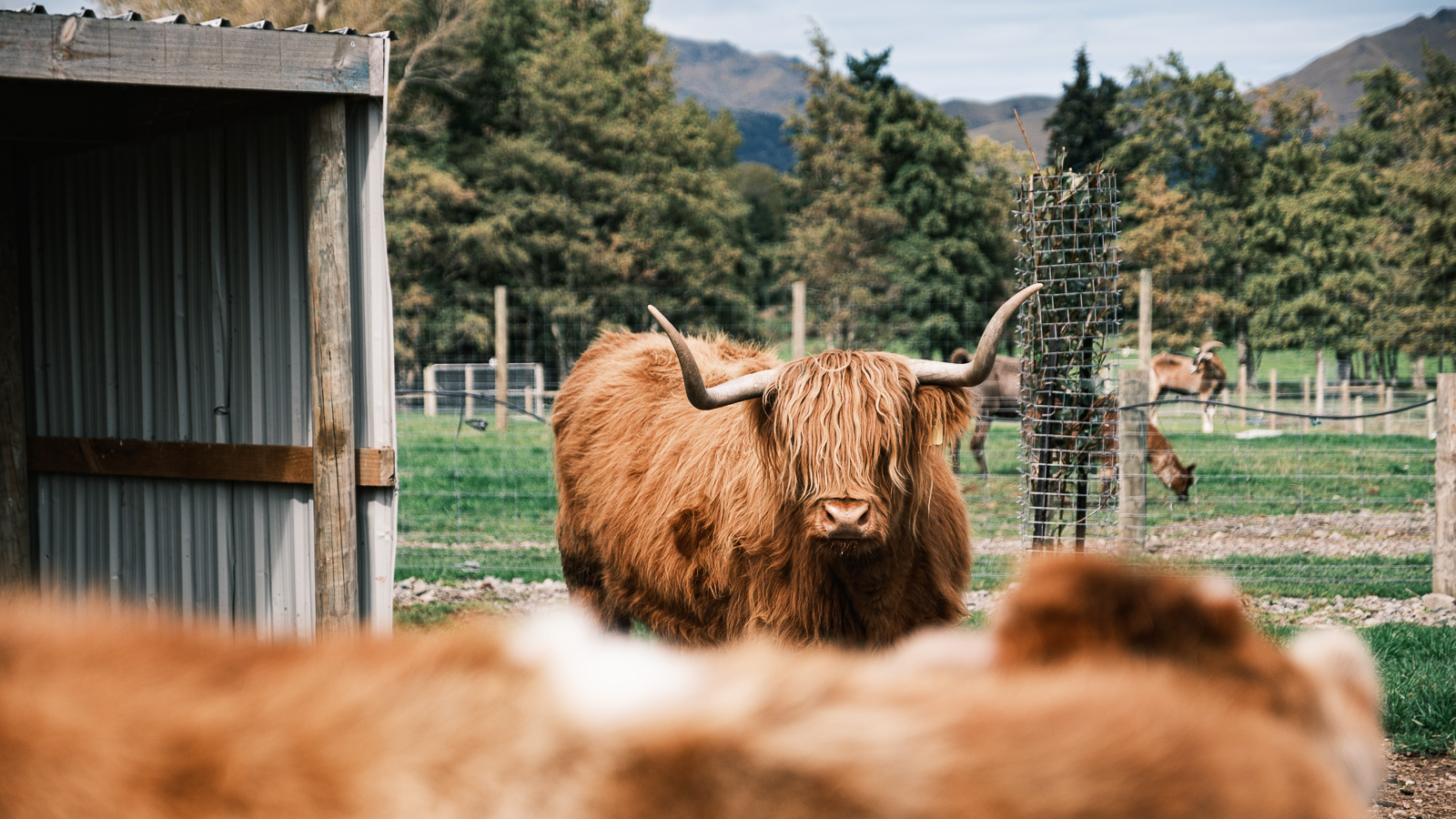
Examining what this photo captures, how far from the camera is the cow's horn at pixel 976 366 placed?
4.14 m

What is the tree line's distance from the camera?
33.0 meters

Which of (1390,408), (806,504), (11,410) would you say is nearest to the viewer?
(806,504)

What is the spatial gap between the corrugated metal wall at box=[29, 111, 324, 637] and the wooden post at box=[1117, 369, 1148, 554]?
20.2 ft

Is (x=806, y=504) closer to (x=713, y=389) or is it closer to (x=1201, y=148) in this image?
(x=713, y=389)

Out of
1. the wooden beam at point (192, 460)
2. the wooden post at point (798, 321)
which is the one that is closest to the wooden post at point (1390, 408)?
the wooden post at point (798, 321)

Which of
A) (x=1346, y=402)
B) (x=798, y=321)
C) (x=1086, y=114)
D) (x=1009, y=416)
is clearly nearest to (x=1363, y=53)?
(x=1086, y=114)

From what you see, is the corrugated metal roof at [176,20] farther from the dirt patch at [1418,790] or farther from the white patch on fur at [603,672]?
the dirt patch at [1418,790]

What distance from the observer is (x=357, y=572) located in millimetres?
4402

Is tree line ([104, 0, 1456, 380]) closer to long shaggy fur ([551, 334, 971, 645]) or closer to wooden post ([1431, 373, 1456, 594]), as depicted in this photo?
wooden post ([1431, 373, 1456, 594])

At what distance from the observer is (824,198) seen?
1622 inches

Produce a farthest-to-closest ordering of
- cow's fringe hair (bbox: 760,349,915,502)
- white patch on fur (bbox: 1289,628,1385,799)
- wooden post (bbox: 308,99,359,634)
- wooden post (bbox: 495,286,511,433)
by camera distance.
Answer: wooden post (bbox: 495,286,511,433) < wooden post (bbox: 308,99,359,634) < cow's fringe hair (bbox: 760,349,915,502) < white patch on fur (bbox: 1289,628,1385,799)

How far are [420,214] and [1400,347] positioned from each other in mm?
30714

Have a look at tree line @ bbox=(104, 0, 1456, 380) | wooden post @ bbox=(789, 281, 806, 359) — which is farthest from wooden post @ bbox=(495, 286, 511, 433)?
tree line @ bbox=(104, 0, 1456, 380)

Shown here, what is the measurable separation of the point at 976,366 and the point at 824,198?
38.0 metres
